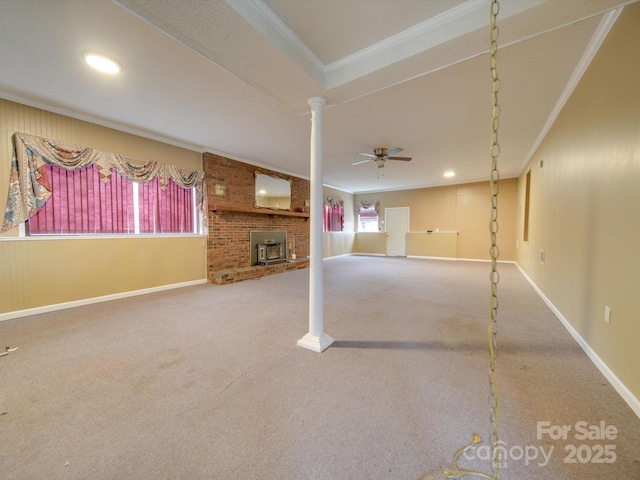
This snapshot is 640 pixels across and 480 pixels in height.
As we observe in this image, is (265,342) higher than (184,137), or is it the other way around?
(184,137)

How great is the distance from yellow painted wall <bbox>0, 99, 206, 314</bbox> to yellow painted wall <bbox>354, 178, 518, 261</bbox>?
7.00 metres

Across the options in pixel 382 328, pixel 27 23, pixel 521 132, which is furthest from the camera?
pixel 521 132

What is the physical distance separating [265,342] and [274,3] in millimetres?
2597

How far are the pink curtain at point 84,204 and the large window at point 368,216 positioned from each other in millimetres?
7452

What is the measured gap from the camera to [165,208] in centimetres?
422

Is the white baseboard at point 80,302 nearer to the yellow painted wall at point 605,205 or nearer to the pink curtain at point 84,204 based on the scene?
the pink curtain at point 84,204

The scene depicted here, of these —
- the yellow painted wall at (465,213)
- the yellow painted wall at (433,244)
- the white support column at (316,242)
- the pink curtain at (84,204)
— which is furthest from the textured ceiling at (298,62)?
the yellow painted wall at (433,244)

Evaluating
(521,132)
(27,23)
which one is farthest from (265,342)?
(521,132)

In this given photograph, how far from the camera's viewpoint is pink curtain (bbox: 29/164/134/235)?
10.00 ft

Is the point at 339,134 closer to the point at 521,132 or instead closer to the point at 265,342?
the point at 521,132

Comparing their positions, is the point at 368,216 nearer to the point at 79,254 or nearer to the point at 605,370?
the point at 605,370

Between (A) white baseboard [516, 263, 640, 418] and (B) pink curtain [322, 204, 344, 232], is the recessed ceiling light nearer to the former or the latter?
(A) white baseboard [516, 263, 640, 418]

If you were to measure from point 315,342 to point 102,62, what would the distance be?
3100mm

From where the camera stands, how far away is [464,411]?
4.66ft
